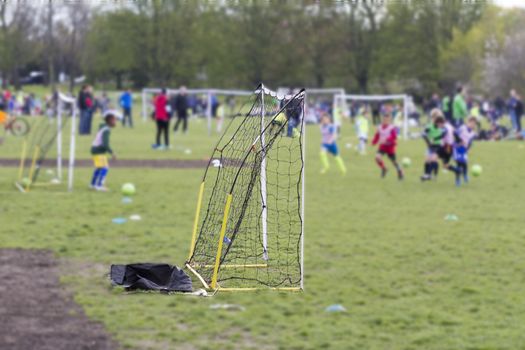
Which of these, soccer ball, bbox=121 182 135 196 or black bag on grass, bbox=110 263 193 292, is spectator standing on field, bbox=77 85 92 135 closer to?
soccer ball, bbox=121 182 135 196

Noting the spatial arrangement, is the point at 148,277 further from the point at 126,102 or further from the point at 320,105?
the point at 320,105

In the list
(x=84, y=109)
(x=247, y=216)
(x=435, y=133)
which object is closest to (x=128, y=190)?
(x=435, y=133)

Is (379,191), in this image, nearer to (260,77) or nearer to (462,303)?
(462,303)

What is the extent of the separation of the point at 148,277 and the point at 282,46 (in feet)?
197

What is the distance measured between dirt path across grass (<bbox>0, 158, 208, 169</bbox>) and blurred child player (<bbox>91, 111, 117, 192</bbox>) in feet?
16.3

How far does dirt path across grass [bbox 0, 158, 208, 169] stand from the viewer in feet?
79.2

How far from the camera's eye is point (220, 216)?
5.69m

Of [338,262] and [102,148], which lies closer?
[338,262]

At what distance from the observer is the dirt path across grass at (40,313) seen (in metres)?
8.55

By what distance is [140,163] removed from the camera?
2503 cm

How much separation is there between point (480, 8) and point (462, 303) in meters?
58.8

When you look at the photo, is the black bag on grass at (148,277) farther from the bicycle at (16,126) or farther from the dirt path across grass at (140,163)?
the bicycle at (16,126)

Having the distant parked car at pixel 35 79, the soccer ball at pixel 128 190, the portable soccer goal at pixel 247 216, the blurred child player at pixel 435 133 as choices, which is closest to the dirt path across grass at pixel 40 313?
the portable soccer goal at pixel 247 216

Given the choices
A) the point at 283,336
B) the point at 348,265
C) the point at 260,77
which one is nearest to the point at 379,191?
the point at 348,265
